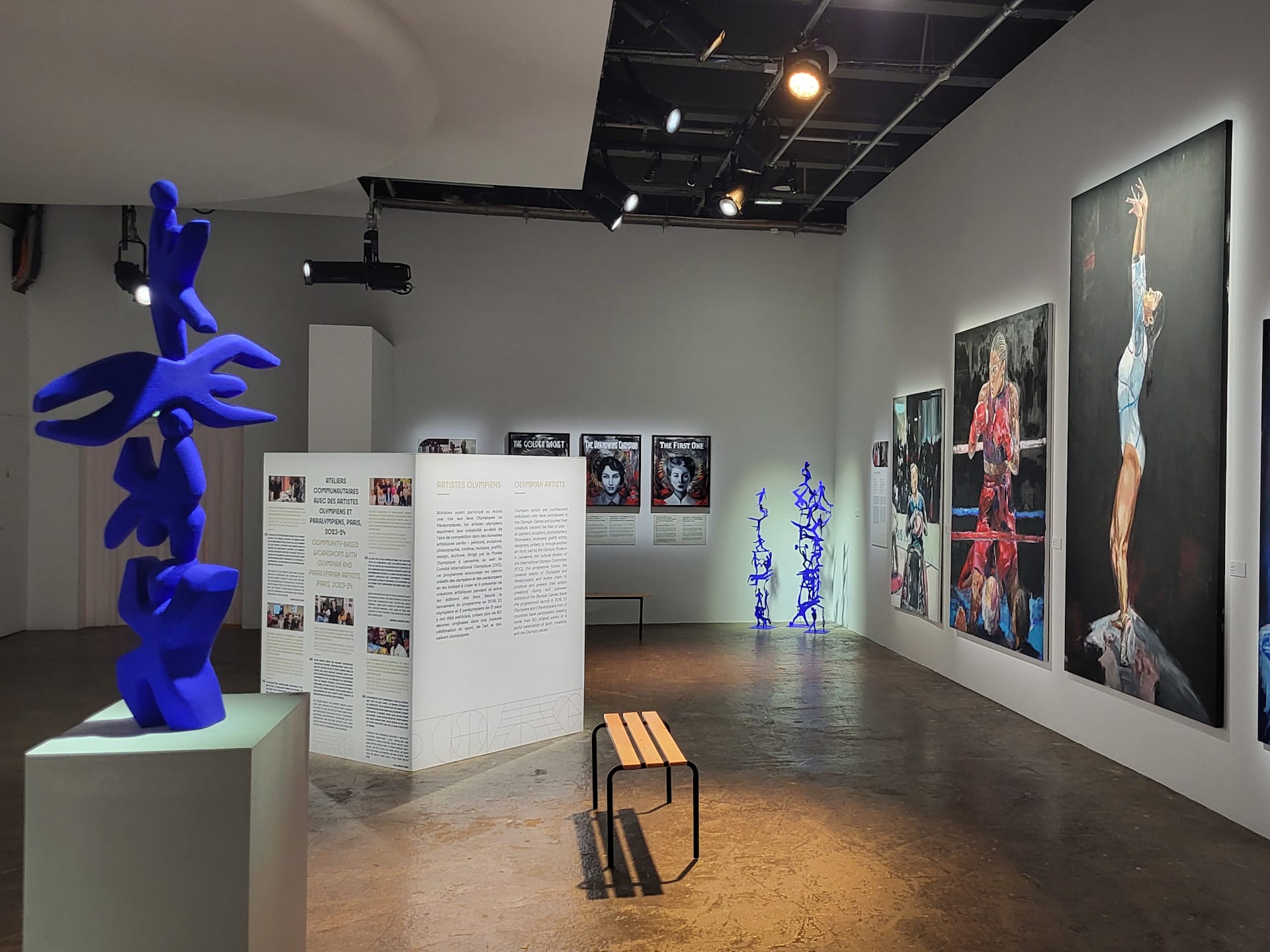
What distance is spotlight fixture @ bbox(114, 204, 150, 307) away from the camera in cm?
893

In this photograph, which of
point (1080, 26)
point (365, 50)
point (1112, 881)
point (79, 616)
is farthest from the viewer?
point (79, 616)

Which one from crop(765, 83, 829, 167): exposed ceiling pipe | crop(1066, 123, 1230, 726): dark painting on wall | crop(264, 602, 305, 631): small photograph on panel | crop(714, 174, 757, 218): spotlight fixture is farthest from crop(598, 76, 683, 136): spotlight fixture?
crop(264, 602, 305, 631): small photograph on panel

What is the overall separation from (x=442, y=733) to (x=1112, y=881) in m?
3.49

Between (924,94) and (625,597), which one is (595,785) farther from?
(924,94)

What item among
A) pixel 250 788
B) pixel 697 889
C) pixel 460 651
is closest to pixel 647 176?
pixel 460 651

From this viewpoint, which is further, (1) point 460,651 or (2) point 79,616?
(2) point 79,616

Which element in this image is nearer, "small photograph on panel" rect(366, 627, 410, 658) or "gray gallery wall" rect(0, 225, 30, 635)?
"small photograph on panel" rect(366, 627, 410, 658)

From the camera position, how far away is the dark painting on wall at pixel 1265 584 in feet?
13.5

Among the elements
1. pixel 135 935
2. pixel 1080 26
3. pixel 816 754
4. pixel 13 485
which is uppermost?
pixel 1080 26

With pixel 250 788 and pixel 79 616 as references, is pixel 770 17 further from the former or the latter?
pixel 79 616

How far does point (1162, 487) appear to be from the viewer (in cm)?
483

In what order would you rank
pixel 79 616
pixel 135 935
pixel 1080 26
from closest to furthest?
pixel 135 935 < pixel 1080 26 < pixel 79 616

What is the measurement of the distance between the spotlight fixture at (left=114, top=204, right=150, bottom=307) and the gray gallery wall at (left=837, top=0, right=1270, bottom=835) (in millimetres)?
7686

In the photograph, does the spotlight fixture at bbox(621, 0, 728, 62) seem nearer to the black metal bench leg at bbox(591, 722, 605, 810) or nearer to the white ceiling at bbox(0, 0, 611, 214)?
the white ceiling at bbox(0, 0, 611, 214)
